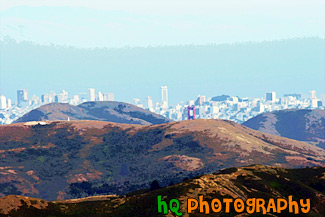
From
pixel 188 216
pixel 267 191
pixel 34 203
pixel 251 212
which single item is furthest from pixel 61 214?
pixel 267 191

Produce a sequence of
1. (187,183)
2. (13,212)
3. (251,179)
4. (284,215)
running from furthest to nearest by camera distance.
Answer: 1. (251,179)
2. (187,183)
3. (284,215)
4. (13,212)

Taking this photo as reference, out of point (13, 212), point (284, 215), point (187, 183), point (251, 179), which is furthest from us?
point (251, 179)

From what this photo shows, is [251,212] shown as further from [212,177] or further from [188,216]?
[212,177]

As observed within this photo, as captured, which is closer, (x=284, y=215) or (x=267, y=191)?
(x=284, y=215)

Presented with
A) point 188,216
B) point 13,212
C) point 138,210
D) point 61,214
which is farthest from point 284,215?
point 13,212

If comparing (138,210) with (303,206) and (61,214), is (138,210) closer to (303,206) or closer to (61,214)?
(61,214)

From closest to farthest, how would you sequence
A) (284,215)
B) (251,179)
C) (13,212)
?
(13,212) → (284,215) → (251,179)

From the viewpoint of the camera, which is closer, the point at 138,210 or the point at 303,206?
the point at 138,210

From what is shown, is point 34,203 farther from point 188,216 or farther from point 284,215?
point 284,215
